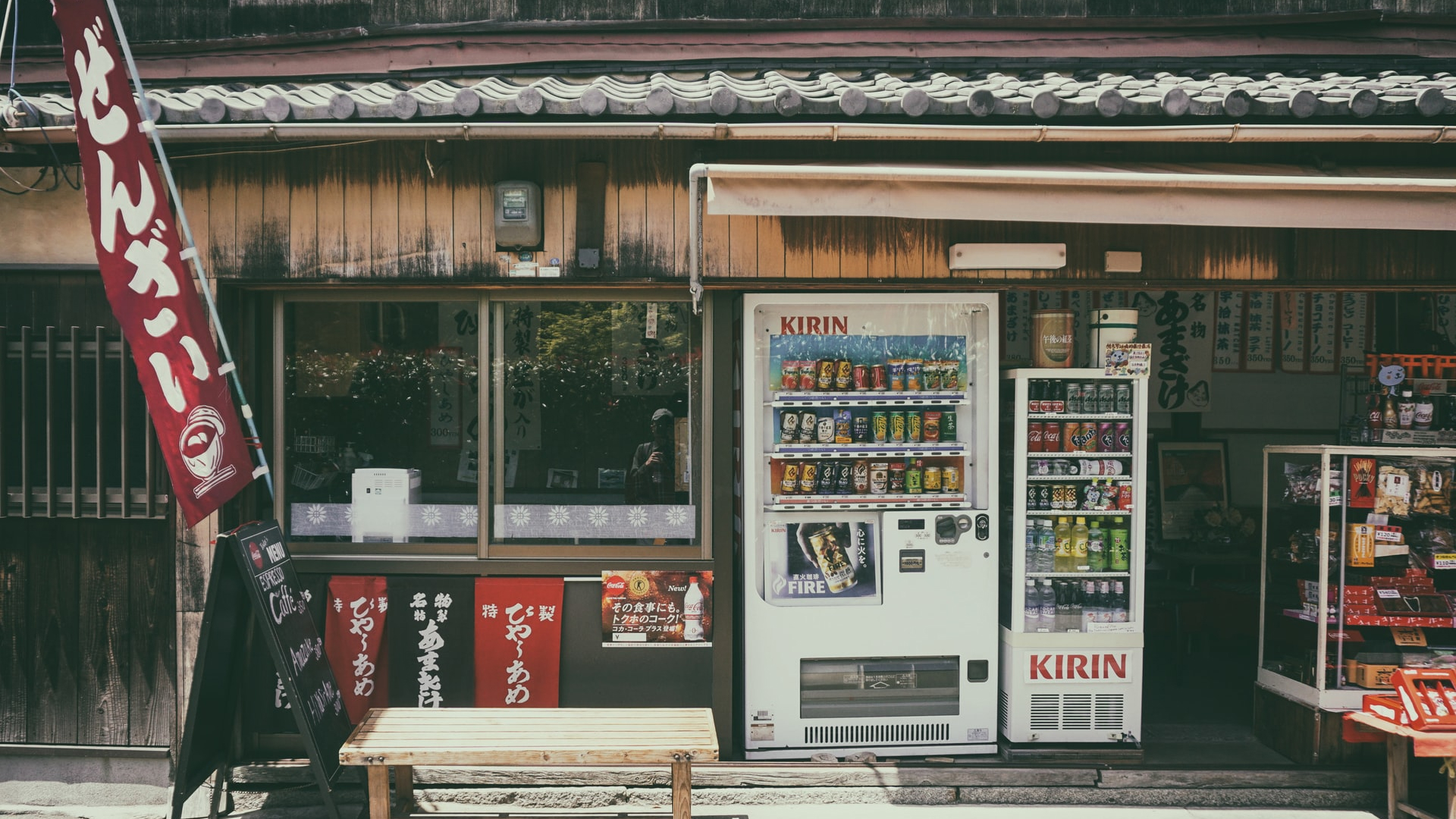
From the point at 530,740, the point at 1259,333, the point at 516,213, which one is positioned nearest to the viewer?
the point at 530,740

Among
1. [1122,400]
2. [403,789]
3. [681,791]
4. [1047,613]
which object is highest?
[1122,400]

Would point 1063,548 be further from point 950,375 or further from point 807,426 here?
point 807,426

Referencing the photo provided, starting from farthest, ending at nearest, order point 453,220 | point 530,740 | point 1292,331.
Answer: point 1292,331
point 453,220
point 530,740

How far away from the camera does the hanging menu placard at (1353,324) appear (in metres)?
8.23

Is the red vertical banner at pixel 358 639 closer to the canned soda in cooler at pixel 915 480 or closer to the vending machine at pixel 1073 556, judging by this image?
the canned soda in cooler at pixel 915 480

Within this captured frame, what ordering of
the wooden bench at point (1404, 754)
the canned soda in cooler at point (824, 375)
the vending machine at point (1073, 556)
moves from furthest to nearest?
1. the canned soda in cooler at point (824, 375)
2. the vending machine at point (1073, 556)
3. the wooden bench at point (1404, 754)

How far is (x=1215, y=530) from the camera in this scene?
8477 millimetres

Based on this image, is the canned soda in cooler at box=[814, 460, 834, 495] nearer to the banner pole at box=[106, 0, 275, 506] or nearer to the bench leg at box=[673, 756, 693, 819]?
the bench leg at box=[673, 756, 693, 819]

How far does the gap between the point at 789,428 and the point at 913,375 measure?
87 cm

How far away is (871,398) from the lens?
5.70m

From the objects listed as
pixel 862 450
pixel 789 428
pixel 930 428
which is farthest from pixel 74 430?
pixel 930 428

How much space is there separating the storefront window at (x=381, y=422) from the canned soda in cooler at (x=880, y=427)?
251 centimetres

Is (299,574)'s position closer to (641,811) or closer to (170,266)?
(170,266)

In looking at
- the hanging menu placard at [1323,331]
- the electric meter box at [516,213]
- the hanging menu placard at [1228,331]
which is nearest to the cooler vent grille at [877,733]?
the electric meter box at [516,213]
